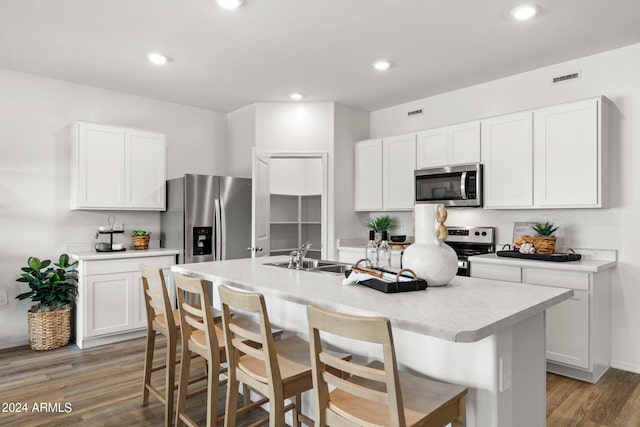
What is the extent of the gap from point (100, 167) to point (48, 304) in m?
1.41

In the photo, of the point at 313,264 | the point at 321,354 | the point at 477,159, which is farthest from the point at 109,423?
the point at 477,159

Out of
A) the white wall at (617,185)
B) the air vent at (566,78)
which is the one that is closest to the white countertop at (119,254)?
the white wall at (617,185)

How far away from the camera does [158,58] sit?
3543mm

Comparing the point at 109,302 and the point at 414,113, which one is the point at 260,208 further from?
the point at 414,113

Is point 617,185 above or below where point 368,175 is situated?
below

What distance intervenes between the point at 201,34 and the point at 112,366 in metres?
2.79

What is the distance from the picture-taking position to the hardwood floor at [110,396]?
98.4 inches

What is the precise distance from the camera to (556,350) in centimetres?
315

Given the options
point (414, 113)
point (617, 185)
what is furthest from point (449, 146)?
point (617, 185)

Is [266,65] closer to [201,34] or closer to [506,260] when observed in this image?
[201,34]

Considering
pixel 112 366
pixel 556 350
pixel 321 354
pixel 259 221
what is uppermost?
pixel 259 221

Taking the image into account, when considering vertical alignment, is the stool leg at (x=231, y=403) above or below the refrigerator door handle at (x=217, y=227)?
below

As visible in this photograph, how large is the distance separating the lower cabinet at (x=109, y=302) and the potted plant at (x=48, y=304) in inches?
4.5

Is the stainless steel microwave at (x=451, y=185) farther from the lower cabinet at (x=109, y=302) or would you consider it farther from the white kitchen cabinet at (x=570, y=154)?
the lower cabinet at (x=109, y=302)
